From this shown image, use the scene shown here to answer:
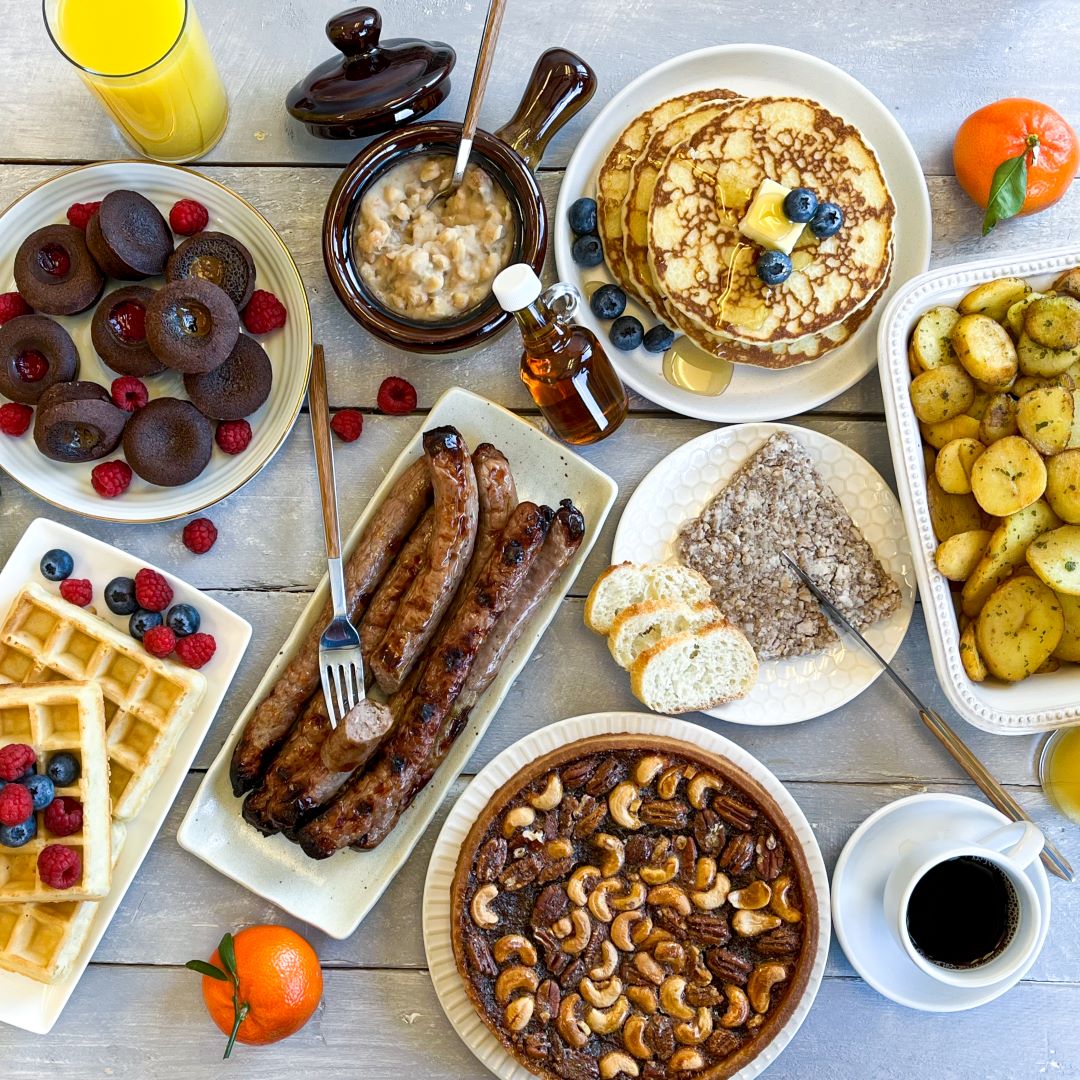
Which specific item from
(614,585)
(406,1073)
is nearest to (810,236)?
(614,585)

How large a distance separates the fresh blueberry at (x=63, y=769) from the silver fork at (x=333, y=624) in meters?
0.50

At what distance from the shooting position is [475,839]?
6.21ft

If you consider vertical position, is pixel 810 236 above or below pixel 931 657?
above

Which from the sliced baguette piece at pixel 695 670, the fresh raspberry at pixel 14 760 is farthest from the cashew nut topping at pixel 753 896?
the fresh raspberry at pixel 14 760

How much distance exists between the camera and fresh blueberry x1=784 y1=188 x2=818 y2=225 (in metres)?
1.81

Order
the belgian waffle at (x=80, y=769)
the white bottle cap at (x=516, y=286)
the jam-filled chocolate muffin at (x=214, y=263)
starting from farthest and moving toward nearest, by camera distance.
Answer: the jam-filled chocolate muffin at (x=214, y=263)
the belgian waffle at (x=80, y=769)
the white bottle cap at (x=516, y=286)

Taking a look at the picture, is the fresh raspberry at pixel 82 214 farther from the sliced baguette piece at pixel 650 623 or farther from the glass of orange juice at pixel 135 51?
the sliced baguette piece at pixel 650 623

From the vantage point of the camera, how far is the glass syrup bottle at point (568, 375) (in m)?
1.85

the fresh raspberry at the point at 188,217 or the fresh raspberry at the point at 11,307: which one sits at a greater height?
the fresh raspberry at the point at 188,217

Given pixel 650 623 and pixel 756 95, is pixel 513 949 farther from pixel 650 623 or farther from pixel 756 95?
pixel 756 95

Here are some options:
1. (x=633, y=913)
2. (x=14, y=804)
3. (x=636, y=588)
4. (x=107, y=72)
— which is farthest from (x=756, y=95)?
(x=14, y=804)

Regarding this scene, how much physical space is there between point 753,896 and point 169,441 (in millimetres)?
1483

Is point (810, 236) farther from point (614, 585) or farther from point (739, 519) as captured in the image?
point (614, 585)

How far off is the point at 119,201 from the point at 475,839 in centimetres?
143
